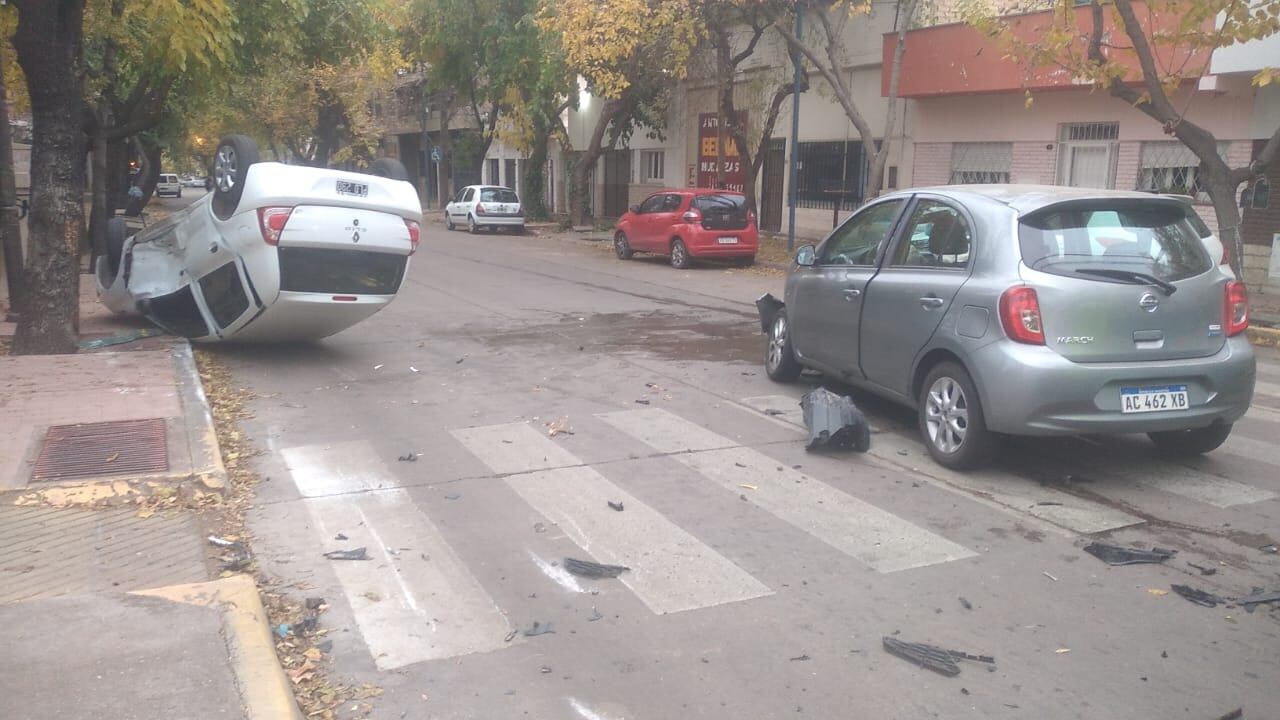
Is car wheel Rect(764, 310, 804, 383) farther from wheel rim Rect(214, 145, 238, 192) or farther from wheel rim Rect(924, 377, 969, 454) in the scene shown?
wheel rim Rect(214, 145, 238, 192)

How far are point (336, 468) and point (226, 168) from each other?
4409 millimetres

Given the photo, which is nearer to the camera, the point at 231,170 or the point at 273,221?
the point at 273,221

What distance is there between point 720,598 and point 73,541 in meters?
3.22

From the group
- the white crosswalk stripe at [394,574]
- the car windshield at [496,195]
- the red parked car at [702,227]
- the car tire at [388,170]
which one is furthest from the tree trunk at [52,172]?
the car windshield at [496,195]

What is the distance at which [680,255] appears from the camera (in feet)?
72.2

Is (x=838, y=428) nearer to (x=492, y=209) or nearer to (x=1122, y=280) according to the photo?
(x=1122, y=280)

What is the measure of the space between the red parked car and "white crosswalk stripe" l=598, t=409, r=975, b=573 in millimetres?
13855

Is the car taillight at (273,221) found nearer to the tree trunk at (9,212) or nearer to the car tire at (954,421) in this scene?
the tree trunk at (9,212)

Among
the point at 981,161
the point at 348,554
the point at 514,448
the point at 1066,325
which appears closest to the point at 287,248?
the point at 514,448

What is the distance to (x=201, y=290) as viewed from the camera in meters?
10.3

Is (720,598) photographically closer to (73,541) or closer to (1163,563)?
(1163,563)

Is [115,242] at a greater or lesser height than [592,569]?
greater

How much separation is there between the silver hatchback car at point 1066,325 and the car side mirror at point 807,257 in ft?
4.27

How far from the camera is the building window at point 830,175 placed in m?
25.5
